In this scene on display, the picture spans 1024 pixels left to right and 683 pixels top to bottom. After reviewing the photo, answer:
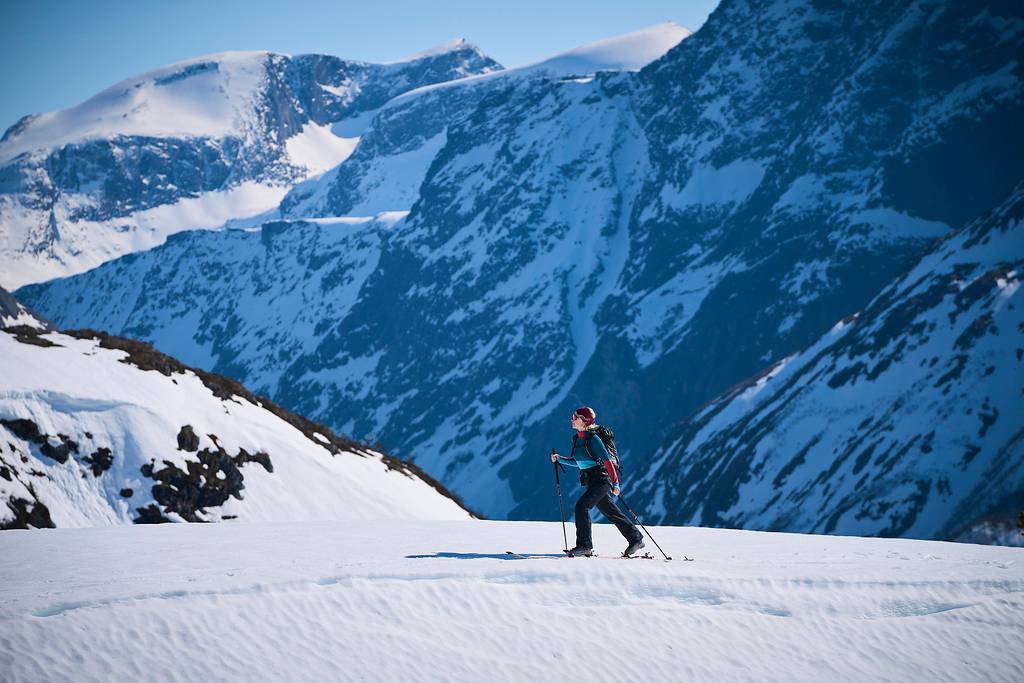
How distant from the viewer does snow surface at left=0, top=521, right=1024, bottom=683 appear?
14305mm

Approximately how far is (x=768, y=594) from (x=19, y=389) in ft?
84.5

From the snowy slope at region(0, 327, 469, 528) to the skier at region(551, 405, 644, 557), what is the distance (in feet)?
57.9

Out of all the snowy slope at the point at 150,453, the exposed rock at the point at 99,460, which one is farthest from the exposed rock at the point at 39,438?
the exposed rock at the point at 99,460

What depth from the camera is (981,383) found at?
10181 cm

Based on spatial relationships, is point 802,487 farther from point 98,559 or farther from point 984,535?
point 98,559

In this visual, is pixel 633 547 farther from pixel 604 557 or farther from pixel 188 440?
pixel 188 440

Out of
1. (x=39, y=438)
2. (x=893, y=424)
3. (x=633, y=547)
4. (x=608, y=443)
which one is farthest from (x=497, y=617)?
(x=893, y=424)

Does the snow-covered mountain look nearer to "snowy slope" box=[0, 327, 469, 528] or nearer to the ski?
"snowy slope" box=[0, 327, 469, 528]

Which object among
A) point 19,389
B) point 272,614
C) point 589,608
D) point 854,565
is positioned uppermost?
point 19,389

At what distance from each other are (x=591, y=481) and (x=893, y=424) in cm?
9474

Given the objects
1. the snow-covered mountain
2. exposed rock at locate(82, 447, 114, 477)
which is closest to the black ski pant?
the snow-covered mountain

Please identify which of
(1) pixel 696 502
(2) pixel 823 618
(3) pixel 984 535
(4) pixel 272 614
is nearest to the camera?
(4) pixel 272 614

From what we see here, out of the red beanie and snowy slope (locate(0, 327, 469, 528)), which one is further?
snowy slope (locate(0, 327, 469, 528))

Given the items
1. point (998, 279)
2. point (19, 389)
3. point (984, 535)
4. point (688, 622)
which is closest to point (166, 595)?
point (688, 622)
